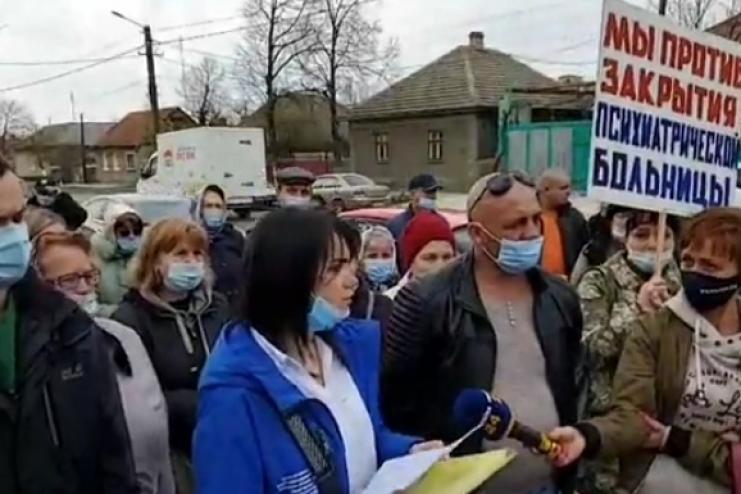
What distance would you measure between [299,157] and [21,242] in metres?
49.8

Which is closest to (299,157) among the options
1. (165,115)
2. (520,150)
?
(165,115)

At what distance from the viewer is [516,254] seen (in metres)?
3.12

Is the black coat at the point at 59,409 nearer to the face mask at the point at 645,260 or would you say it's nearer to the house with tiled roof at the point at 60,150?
the face mask at the point at 645,260

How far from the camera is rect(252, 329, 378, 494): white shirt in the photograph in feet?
7.34

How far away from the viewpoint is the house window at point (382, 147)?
145 feet

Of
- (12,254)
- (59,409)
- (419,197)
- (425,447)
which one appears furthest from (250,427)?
(419,197)

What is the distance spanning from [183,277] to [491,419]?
1.99 m

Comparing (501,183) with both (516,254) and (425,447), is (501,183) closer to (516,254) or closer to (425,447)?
(516,254)

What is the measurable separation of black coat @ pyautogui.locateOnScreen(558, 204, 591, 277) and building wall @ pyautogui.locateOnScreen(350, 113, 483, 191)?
3200cm

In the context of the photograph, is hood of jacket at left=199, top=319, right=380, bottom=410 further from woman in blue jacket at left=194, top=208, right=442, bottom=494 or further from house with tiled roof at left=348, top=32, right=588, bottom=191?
house with tiled roof at left=348, top=32, right=588, bottom=191

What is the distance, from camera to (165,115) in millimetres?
62750

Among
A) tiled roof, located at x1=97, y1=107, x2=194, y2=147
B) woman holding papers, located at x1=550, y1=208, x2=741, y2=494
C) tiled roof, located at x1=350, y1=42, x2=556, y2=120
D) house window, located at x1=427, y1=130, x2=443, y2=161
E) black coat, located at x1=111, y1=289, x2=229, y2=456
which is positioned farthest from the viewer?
tiled roof, located at x1=97, y1=107, x2=194, y2=147

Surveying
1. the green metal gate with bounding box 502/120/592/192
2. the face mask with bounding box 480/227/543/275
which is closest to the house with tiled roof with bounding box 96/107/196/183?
the green metal gate with bounding box 502/120/592/192

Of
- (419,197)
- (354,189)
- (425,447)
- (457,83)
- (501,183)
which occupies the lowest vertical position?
(354,189)
